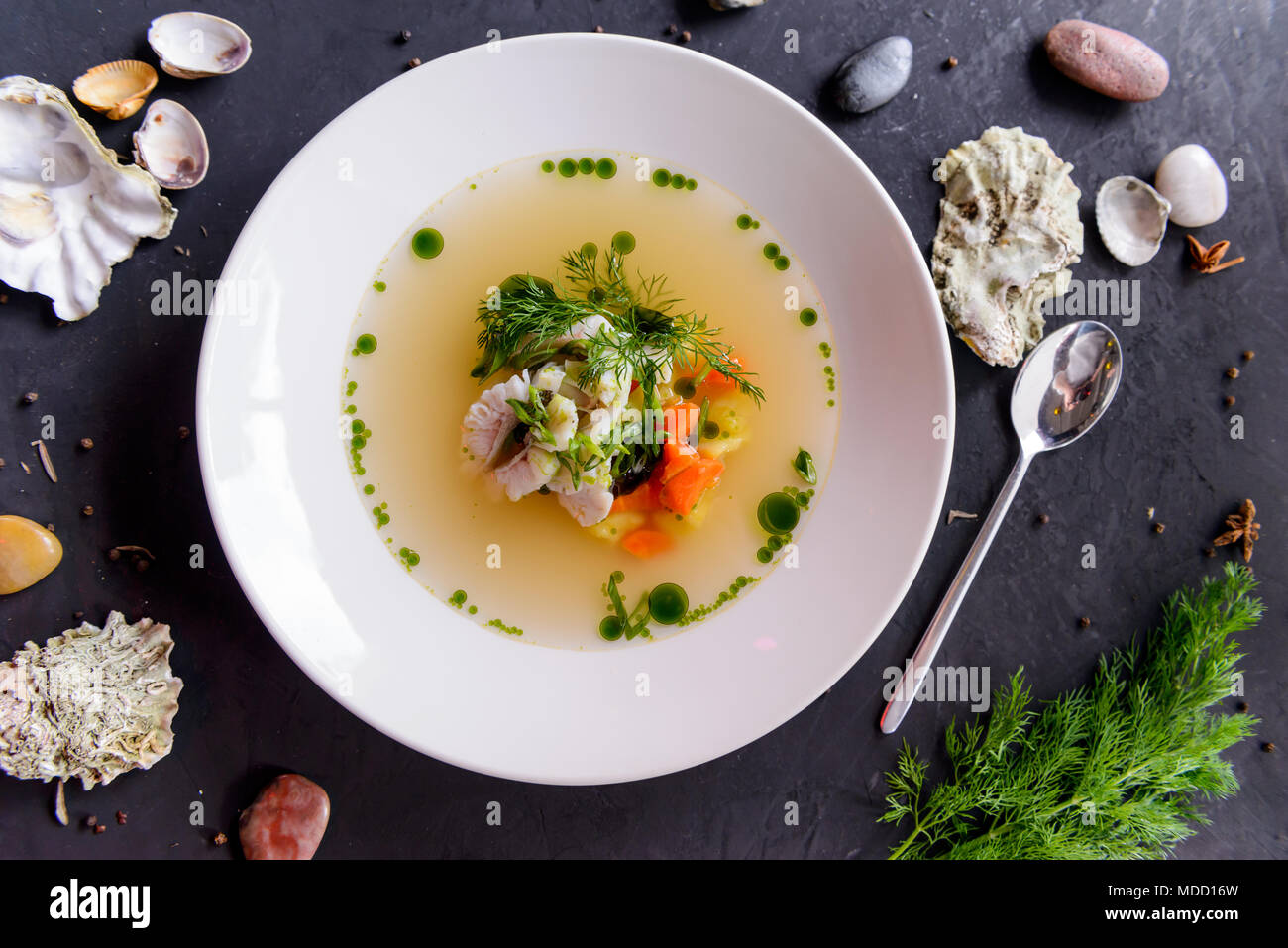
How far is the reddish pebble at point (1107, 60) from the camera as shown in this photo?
1.76 m

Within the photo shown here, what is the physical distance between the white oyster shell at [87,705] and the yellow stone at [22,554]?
0.46ft

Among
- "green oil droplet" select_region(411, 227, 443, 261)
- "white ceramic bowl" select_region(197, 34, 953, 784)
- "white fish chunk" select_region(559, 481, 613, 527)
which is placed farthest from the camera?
"green oil droplet" select_region(411, 227, 443, 261)

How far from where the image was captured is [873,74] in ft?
5.62

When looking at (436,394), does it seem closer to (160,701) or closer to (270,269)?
(270,269)

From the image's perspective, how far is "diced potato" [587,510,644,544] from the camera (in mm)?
1727

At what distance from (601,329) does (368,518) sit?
643 mm

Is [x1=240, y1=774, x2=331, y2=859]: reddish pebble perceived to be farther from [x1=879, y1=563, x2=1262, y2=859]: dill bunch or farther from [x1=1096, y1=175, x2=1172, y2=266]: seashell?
[x1=1096, y1=175, x2=1172, y2=266]: seashell

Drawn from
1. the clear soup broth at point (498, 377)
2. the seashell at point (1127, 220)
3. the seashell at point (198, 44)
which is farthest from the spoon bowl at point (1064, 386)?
the seashell at point (198, 44)

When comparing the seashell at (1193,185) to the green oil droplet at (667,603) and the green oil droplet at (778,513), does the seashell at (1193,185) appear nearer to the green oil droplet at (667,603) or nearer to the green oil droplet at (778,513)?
the green oil droplet at (778,513)

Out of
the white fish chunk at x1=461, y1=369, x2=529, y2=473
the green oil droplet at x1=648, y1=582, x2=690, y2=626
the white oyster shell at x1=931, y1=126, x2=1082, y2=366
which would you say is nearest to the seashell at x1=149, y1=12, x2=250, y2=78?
the white fish chunk at x1=461, y1=369, x2=529, y2=473

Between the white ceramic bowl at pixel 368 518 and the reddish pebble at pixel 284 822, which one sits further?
the reddish pebble at pixel 284 822

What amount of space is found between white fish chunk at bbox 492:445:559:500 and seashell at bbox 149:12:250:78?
106 centimetres

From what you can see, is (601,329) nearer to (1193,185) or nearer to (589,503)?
(589,503)
